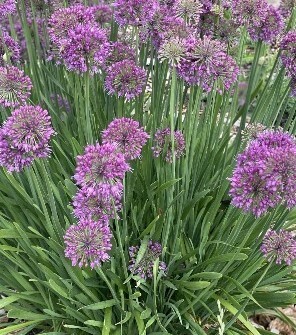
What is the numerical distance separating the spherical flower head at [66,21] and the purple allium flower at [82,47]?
10cm

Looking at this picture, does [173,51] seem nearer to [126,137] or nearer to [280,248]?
[126,137]

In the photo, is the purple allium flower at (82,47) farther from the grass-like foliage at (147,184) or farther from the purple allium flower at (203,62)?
the purple allium flower at (203,62)

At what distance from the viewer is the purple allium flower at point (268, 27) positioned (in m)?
2.43

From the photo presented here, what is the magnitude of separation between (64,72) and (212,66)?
154 centimetres

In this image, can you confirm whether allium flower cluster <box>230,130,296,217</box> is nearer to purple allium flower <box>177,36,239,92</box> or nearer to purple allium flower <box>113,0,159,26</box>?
purple allium flower <box>177,36,239,92</box>

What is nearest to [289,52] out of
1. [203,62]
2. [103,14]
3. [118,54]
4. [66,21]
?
[203,62]

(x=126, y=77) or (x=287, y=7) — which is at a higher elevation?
(x=287, y=7)

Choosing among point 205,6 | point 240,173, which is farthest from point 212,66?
point 205,6

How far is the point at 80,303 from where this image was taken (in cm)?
233

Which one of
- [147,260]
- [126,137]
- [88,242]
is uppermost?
[126,137]

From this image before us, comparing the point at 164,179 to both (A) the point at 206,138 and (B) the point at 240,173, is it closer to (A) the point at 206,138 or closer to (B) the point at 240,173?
(A) the point at 206,138

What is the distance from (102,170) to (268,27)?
1319 mm

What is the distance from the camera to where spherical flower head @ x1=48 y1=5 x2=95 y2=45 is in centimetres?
214

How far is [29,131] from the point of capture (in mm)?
1795
